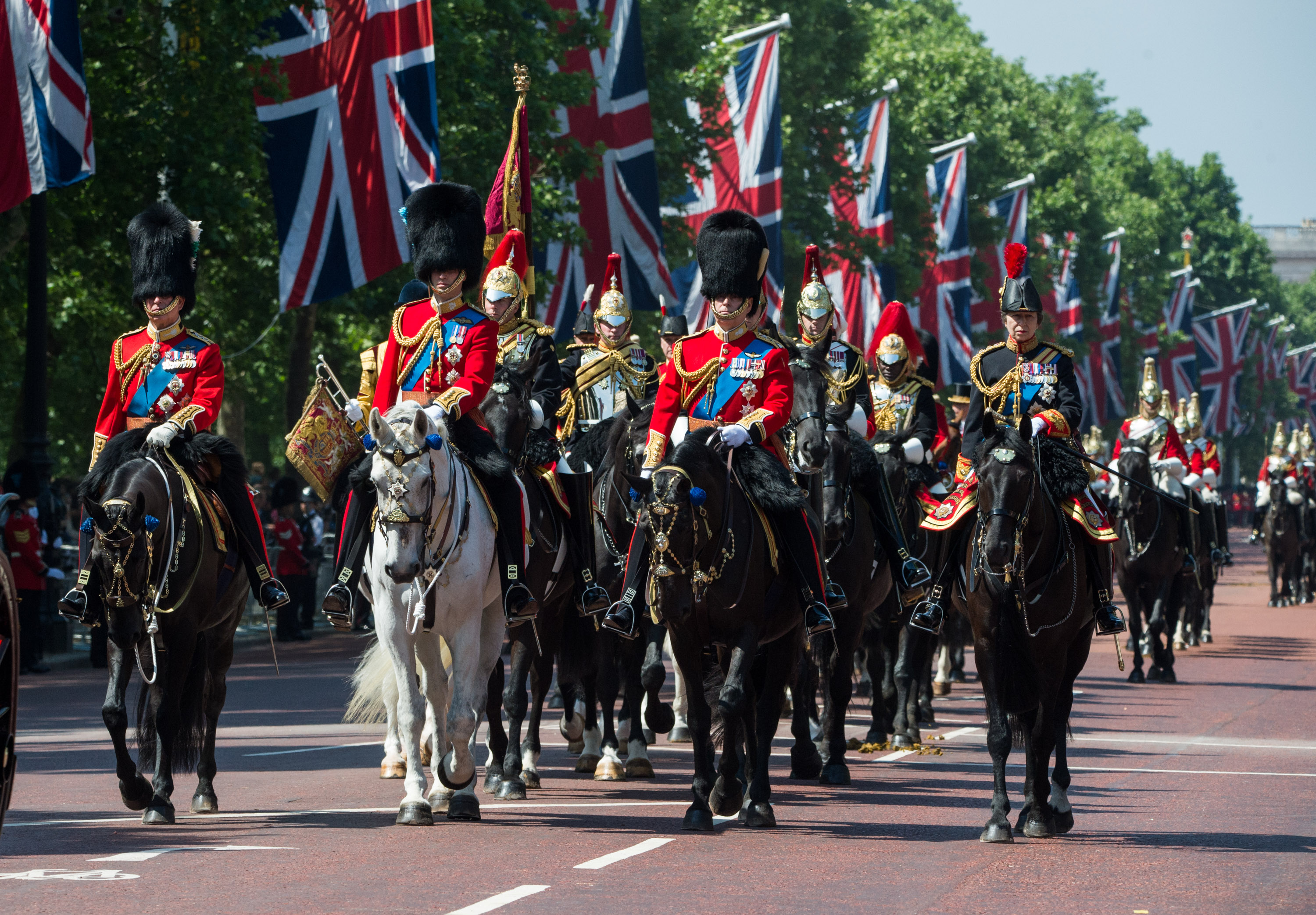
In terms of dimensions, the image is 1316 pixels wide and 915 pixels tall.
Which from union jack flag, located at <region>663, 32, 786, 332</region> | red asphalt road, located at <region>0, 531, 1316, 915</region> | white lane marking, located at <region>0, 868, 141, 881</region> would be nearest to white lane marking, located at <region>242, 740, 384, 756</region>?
red asphalt road, located at <region>0, 531, 1316, 915</region>

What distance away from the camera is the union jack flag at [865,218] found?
4122cm

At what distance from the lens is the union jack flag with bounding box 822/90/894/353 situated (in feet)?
135

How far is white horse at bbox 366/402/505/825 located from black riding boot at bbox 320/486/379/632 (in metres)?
0.10

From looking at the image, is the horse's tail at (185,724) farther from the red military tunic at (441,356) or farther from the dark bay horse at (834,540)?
the dark bay horse at (834,540)

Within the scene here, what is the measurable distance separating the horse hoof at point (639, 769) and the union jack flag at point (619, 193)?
1507 cm

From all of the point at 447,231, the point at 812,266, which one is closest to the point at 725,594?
the point at 447,231

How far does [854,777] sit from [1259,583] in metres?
40.2

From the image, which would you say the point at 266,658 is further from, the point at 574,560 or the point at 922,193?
the point at 922,193

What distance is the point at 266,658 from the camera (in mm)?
25797

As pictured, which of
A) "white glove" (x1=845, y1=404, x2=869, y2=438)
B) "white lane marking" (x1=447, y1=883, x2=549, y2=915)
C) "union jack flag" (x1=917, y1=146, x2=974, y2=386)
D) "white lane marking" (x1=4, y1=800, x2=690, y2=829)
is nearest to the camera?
"white lane marking" (x1=447, y1=883, x2=549, y2=915)

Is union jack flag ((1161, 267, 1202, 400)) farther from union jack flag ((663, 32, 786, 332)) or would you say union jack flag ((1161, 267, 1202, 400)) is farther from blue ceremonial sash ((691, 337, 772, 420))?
blue ceremonial sash ((691, 337, 772, 420))

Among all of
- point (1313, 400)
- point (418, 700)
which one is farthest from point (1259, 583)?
point (1313, 400)

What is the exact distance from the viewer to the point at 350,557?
35.9 feet

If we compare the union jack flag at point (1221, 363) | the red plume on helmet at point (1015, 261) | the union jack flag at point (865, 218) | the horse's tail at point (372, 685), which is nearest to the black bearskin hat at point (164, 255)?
the horse's tail at point (372, 685)
